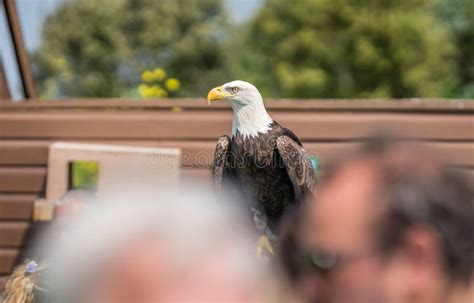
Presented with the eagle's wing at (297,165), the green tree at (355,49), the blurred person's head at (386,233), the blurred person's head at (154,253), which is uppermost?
the green tree at (355,49)

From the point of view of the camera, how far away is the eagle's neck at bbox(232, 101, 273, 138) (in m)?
4.59

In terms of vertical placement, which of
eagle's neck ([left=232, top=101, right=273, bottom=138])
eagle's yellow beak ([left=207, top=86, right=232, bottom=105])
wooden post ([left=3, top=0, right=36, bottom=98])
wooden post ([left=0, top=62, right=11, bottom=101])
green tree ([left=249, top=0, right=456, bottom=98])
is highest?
green tree ([left=249, top=0, right=456, bottom=98])

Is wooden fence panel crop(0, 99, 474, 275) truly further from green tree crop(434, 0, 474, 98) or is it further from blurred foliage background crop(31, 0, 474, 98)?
green tree crop(434, 0, 474, 98)

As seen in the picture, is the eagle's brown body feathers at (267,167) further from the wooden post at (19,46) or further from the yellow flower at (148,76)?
the yellow flower at (148,76)

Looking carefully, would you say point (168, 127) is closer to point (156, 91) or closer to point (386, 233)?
point (156, 91)

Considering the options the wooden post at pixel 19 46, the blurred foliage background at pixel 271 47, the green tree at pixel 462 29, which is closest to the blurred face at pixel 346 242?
the wooden post at pixel 19 46

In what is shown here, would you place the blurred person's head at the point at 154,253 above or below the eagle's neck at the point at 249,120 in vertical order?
below

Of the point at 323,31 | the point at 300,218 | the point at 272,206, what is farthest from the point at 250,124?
the point at 323,31

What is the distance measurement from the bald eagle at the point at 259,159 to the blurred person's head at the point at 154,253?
383 cm

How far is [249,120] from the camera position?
15.1 ft

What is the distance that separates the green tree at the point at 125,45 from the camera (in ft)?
117

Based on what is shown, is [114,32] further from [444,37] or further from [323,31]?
[444,37]

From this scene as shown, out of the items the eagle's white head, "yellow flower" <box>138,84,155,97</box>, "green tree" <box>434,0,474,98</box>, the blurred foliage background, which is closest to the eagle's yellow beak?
the eagle's white head

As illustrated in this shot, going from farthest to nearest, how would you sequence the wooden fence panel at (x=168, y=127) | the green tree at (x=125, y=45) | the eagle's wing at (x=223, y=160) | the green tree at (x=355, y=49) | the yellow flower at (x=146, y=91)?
the green tree at (x=125, y=45), the green tree at (x=355, y=49), the yellow flower at (x=146, y=91), the wooden fence panel at (x=168, y=127), the eagle's wing at (x=223, y=160)
